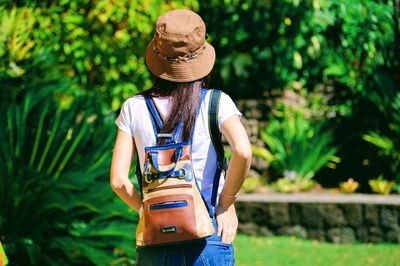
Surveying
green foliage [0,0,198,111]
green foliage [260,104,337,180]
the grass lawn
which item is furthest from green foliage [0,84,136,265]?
green foliage [260,104,337,180]

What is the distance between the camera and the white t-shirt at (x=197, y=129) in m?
2.85

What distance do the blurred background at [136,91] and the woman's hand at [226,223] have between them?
9.69 feet

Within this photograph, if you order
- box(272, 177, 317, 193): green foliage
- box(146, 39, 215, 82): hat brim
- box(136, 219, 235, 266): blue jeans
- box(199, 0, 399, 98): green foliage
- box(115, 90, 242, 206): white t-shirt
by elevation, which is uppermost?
box(146, 39, 215, 82): hat brim

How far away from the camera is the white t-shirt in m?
2.85

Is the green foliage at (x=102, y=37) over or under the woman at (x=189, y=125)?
under

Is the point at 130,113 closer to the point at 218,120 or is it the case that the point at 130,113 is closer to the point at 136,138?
the point at 136,138

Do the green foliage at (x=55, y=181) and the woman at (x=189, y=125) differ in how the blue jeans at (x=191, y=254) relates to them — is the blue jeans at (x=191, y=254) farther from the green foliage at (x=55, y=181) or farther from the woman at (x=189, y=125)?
the green foliage at (x=55, y=181)

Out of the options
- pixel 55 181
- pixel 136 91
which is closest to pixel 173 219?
pixel 55 181

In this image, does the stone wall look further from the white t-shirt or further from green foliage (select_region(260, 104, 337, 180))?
the white t-shirt

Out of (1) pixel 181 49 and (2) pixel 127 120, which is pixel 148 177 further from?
(1) pixel 181 49

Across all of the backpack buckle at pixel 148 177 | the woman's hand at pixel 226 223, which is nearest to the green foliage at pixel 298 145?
the woman's hand at pixel 226 223

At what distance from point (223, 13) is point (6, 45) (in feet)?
14.1

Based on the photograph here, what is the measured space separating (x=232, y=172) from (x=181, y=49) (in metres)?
0.48

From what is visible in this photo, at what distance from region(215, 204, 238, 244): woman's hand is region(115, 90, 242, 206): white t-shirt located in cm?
6
